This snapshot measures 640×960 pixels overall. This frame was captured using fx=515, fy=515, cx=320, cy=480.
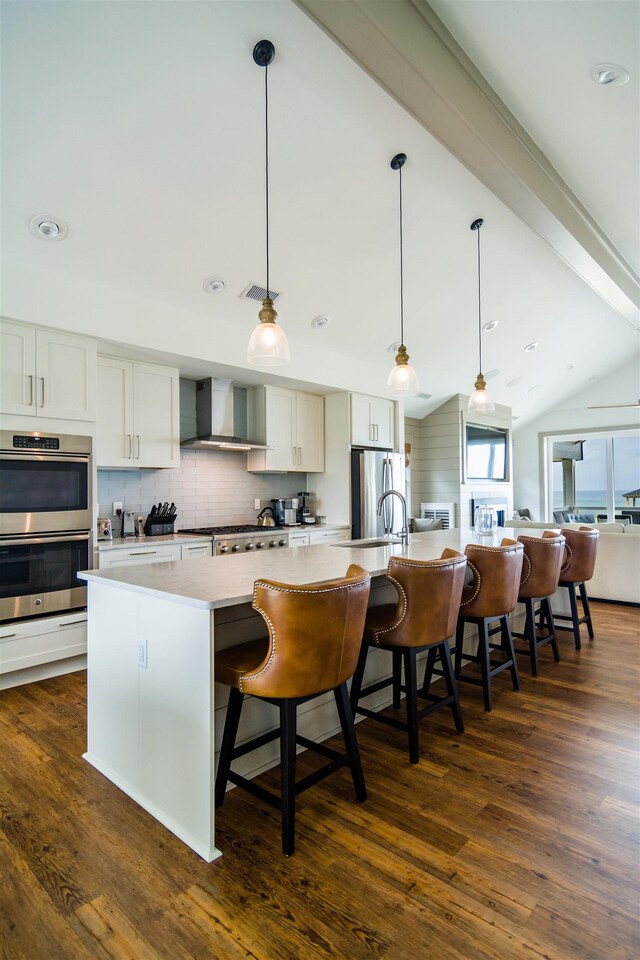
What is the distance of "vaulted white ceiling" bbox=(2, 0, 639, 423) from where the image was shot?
248 centimetres

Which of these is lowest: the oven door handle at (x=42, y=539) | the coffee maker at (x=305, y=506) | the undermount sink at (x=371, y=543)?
the undermount sink at (x=371, y=543)

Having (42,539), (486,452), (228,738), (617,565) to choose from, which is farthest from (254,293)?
(486,452)

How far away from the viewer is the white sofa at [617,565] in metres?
5.33

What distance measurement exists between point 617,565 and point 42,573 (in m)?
5.40

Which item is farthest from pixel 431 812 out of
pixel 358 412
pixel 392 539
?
pixel 358 412

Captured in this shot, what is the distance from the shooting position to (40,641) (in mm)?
3490

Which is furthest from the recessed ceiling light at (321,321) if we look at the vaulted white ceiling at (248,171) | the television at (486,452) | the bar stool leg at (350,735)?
the television at (486,452)

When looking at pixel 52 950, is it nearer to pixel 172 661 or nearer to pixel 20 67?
pixel 172 661

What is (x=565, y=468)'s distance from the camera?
10.1 meters

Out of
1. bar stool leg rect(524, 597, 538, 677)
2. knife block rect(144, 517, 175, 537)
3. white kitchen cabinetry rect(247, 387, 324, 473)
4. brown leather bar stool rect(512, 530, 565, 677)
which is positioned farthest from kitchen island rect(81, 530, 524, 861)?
white kitchen cabinetry rect(247, 387, 324, 473)

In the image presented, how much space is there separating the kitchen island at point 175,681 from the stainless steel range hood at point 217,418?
228 cm

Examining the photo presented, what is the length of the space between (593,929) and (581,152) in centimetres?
420

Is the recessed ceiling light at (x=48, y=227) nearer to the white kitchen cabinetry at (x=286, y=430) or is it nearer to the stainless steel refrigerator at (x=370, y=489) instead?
the white kitchen cabinetry at (x=286, y=430)

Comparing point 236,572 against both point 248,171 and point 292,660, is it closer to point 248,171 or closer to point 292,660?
point 292,660
